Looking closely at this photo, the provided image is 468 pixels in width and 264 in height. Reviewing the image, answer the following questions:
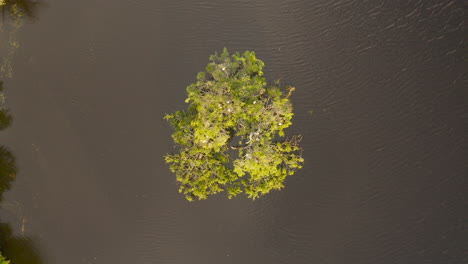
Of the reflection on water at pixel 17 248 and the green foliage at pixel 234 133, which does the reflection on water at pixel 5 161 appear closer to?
the reflection on water at pixel 17 248

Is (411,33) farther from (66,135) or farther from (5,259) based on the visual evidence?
(5,259)

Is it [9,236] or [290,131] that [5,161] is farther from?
[290,131]

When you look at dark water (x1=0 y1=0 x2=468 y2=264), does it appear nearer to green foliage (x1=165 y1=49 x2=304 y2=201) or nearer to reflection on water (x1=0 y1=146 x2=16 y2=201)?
reflection on water (x1=0 y1=146 x2=16 y2=201)

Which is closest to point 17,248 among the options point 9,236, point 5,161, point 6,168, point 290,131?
point 9,236

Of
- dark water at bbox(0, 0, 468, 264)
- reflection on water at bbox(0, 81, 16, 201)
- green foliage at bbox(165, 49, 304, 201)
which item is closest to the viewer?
green foliage at bbox(165, 49, 304, 201)

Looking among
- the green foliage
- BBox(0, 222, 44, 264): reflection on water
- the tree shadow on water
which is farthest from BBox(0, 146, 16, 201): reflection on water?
the green foliage

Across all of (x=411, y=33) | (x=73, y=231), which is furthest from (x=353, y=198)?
(x=73, y=231)
